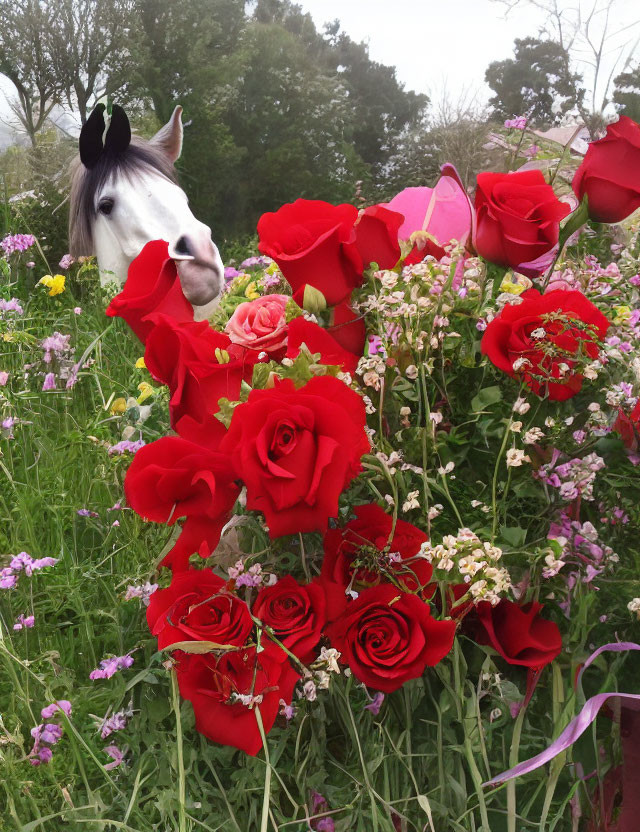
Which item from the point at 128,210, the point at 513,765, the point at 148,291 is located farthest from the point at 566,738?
the point at 128,210

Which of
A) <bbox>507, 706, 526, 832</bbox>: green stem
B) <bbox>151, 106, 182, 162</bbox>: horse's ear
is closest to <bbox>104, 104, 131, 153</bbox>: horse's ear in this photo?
<bbox>151, 106, 182, 162</bbox>: horse's ear

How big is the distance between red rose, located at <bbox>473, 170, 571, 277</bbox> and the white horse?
154 centimetres

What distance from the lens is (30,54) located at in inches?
397

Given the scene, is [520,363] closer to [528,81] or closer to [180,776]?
[180,776]

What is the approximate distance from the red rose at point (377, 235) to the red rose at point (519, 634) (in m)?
0.39

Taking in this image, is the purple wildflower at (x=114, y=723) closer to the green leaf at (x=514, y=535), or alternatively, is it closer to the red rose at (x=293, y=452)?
the red rose at (x=293, y=452)

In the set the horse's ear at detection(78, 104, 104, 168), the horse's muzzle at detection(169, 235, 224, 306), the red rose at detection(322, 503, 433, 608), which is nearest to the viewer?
the red rose at detection(322, 503, 433, 608)

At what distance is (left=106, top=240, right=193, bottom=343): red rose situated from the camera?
3.12ft

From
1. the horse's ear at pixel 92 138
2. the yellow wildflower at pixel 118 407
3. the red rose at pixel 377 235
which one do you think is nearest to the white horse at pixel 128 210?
the horse's ear at pixel 92 138

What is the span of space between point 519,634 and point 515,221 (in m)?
0.42

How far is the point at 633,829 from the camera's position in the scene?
0.86m

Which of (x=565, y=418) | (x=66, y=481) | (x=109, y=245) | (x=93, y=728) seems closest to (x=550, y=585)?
(x=565, y=418)

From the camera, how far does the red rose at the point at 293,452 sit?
72 cm

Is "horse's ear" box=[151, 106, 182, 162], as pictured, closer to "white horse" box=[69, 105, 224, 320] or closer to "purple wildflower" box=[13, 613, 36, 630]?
"white horse" box=[69, 105, 224, 320]
